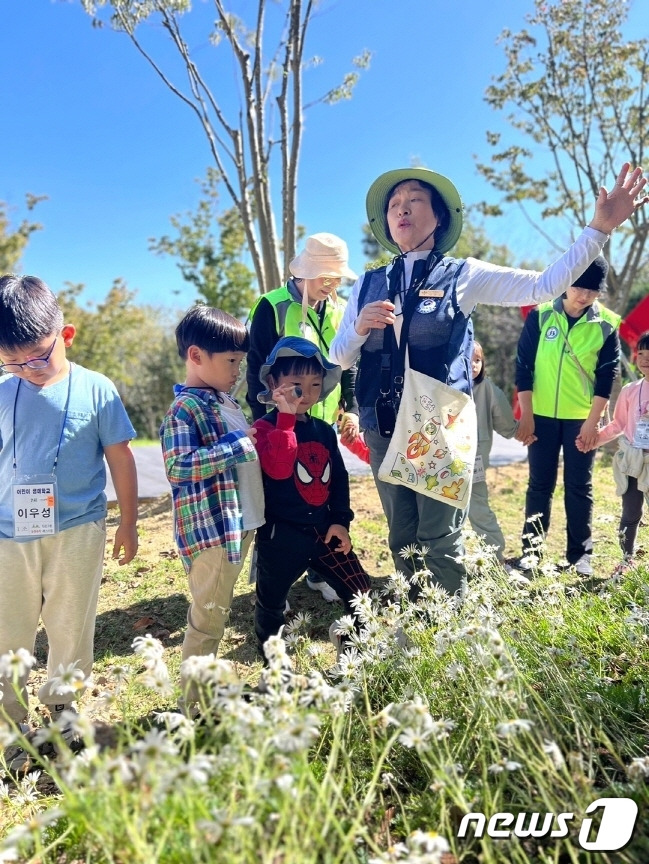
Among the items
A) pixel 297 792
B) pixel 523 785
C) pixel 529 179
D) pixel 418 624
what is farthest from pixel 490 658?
pixel 529 179

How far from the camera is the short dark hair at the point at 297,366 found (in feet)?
8.59

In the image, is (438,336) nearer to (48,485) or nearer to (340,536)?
(340,536)

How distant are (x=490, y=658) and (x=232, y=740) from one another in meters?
0.85

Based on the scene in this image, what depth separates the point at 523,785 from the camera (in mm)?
1744

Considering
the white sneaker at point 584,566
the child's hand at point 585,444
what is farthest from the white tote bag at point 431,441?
the white sneaker at point 584,566

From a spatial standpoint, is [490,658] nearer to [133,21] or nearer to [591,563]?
[591,563]

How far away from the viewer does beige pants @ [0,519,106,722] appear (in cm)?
238

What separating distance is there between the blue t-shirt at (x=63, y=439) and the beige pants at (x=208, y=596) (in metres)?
0.52

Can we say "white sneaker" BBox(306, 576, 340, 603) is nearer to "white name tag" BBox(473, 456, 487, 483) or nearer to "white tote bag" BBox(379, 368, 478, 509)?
"white name tag" BBox(473, 456, 487, 483)

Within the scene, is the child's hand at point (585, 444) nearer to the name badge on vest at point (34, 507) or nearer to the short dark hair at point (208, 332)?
the short dark hair at point (208, 332)

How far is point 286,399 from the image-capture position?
2508 millimetres

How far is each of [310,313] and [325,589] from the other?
1861 millimetres

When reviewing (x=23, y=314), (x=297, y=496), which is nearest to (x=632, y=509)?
(x=297, y=496)

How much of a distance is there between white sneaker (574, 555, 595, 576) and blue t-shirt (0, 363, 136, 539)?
305 cm
